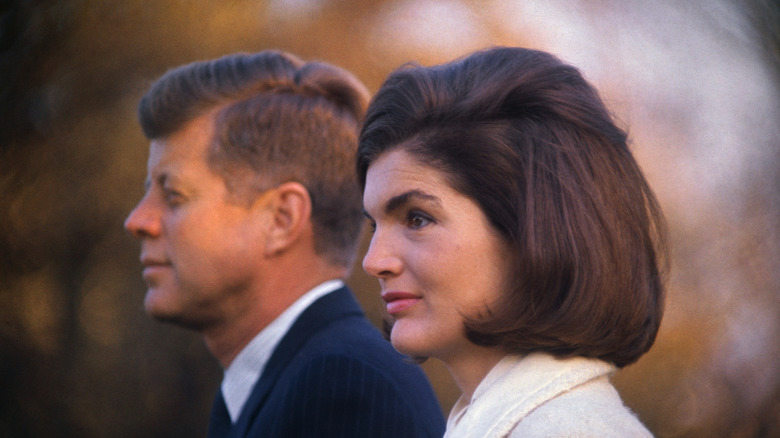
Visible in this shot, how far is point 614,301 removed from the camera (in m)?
0.88

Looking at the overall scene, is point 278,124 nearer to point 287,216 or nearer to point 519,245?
point 287,216

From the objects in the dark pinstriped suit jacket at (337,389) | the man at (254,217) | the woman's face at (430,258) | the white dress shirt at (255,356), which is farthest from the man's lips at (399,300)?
the white dress shirt at (255,356)

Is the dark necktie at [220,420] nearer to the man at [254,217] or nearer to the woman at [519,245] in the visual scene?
the man at [254,217]

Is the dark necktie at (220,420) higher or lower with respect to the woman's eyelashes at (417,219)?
lower

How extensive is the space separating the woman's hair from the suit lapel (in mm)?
547

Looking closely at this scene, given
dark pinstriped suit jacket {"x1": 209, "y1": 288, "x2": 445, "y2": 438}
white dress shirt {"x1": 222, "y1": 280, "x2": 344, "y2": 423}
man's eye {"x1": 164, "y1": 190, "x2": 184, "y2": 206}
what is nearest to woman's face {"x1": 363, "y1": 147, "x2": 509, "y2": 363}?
dark pinstriped suit jacket {"x1": 209, "y1": 288, "x2": 445, "y2": 438}

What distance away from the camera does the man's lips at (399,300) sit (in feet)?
3.10

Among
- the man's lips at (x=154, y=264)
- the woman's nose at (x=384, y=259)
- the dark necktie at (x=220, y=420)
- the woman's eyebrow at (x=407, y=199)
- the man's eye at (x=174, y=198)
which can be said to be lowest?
the dark necktie at (x=220, y=420)

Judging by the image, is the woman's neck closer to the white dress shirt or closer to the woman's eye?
the woman's eye

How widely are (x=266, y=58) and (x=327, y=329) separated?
60 cm

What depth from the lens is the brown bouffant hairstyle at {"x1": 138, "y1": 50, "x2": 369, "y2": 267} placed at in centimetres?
157

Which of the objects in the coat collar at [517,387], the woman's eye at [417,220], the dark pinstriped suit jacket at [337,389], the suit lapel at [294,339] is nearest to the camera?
the coat collar at [517,387]

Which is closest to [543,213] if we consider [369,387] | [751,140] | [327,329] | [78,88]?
[369,387]

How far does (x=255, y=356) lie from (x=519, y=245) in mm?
769
